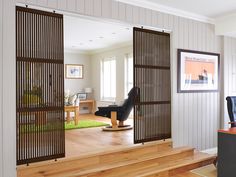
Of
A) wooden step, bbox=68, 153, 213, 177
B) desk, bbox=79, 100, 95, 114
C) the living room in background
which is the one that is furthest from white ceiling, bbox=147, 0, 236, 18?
desk, bbox=79, 100, 95, 114

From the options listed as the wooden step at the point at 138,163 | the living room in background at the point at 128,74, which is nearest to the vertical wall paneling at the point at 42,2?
the wooden step at the point at 138,163

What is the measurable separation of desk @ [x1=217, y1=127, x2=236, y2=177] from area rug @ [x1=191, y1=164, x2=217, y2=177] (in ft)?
0.93

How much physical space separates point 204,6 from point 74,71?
6.29 m

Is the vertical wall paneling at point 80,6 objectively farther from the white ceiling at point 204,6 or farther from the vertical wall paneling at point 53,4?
the white ceiling at point 204,6

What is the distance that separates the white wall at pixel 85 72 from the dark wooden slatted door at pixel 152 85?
5.73 m

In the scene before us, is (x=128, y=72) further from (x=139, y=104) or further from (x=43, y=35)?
(x=43, y=35)

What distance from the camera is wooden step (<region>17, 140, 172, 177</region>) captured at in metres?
2.98

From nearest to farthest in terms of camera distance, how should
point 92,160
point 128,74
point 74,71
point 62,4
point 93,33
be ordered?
point 62,4 → point 92,160 → point 93,33 → point 128,74 → point 74,71

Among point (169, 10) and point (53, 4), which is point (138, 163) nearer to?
point (53, 4)

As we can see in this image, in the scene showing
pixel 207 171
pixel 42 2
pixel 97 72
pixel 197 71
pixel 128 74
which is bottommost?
pixel 207 171

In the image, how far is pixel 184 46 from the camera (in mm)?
4594

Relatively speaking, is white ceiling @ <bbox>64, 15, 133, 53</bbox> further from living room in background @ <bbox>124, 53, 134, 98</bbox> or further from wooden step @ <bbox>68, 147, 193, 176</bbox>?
wooden step @ <bbox>68, 147, 193, 176</bbox>

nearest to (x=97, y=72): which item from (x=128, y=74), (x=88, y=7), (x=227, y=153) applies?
(x=128, y=74)

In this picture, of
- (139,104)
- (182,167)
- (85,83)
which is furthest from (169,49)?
(85,83)
